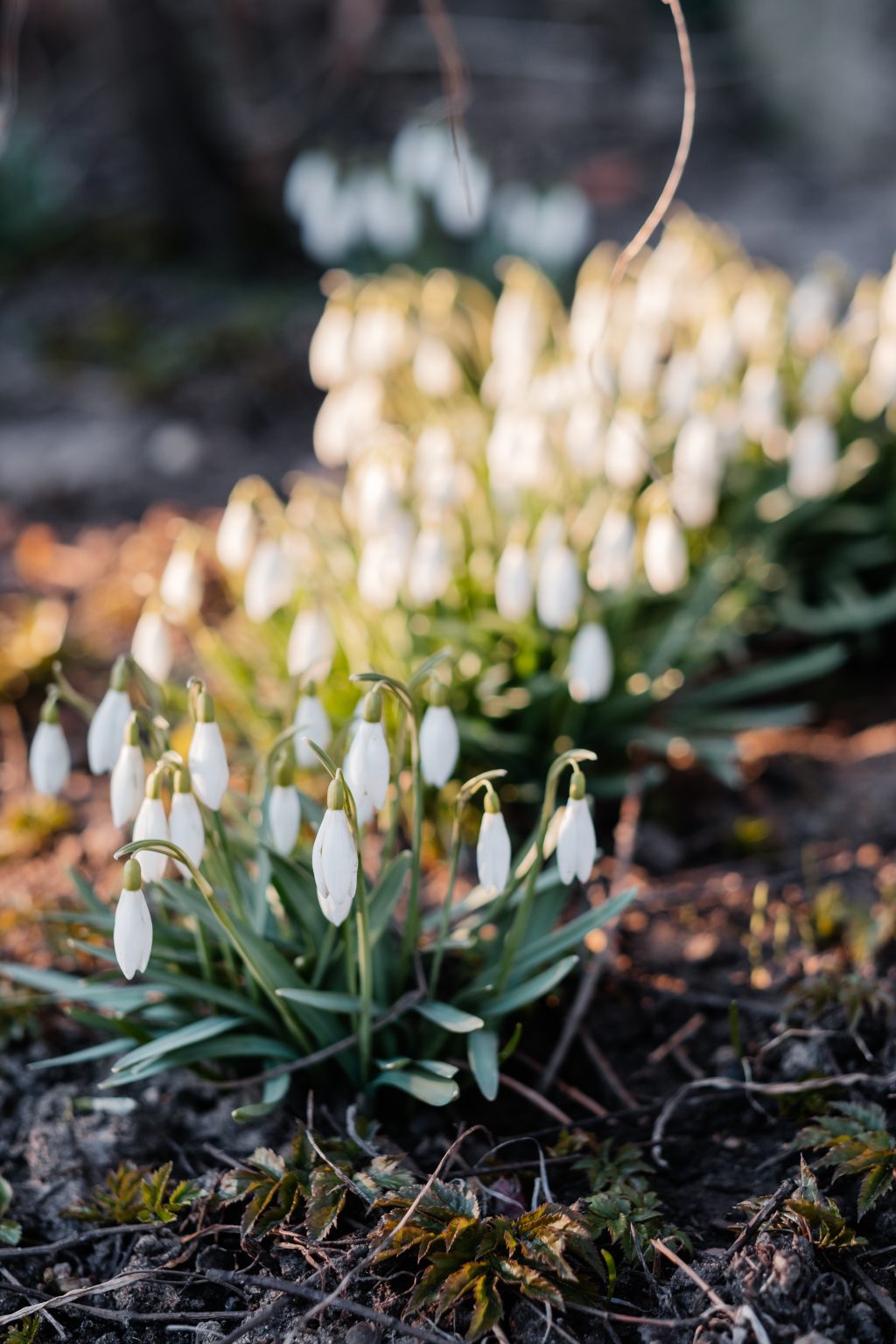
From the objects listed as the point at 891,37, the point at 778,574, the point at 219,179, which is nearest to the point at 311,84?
the point at 219,179

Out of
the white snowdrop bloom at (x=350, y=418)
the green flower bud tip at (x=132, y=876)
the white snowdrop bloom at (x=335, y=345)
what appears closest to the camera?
the green flower bud tip at (x=132, y=876)

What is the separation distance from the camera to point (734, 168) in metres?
7.94

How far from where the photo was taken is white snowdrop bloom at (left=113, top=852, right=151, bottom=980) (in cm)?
157

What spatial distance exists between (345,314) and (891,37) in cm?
605

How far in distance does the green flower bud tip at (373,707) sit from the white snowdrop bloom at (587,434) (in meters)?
1.57

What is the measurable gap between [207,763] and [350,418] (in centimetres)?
166

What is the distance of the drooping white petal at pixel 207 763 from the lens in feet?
5.71

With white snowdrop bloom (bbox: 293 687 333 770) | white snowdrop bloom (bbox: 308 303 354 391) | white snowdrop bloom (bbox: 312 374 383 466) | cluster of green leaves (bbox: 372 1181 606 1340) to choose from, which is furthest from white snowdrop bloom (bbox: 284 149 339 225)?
cluster of green leaves (bbox: 372 1181 606 1340)

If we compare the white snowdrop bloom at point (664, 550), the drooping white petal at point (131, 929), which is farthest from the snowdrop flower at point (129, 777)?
the white snowdrop bloom at point (664, 550)

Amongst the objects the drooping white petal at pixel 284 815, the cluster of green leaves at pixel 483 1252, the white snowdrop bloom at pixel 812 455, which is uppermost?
the drooping white petal at pixel 284 815

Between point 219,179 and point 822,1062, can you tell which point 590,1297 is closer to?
point 822,1062

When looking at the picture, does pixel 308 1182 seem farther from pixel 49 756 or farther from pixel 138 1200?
pixel 49 756

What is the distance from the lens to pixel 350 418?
3.18 m

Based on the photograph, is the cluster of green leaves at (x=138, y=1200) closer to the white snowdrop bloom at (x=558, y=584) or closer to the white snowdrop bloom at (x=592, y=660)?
the white snowdrop bloom at (x=592, y=660)
